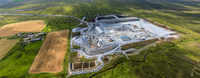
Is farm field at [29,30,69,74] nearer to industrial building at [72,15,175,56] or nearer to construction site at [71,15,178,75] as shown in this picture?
construction site at [71,15,178,75]

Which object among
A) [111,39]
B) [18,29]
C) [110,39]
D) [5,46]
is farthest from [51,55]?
[18,29]

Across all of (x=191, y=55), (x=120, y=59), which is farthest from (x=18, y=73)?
(x=191, y=55)

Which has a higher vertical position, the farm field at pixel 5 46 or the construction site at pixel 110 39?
the construction site at pixel 110 39

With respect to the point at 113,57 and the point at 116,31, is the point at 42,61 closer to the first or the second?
the point at 113,57

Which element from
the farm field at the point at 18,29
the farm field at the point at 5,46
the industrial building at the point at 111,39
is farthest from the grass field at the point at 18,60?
the industrial building at the point at 111,39

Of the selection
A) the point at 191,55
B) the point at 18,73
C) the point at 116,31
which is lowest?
the point at 18,73

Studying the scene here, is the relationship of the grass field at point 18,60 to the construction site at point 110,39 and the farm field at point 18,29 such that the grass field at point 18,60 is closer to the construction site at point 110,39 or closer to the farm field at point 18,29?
the farm field at point 18,29

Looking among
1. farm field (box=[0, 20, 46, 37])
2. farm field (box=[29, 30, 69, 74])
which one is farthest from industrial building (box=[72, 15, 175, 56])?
farm field (box=[0, 20, 46, 37])
